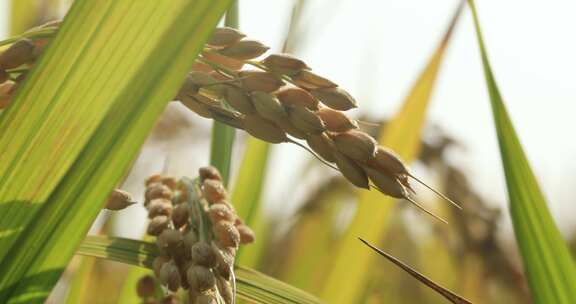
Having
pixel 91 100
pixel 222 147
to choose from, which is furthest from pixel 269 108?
pixel 222 147

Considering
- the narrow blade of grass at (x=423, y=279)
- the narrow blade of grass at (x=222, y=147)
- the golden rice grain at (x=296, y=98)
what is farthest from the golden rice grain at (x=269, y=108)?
the narrow blade of grass at (x=222, y=147)

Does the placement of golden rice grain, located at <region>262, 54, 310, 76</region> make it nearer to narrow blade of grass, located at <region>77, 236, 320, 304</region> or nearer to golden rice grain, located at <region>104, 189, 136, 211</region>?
golden rice grain, located at <region>104, 189, 136, 211</region>

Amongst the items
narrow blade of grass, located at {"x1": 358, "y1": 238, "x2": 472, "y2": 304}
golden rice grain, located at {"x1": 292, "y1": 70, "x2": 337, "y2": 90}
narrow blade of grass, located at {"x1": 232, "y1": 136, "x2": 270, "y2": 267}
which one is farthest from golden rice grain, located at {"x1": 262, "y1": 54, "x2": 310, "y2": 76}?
narrow blade of grass, located at {"x1": 232, "y1": 136, "x2": 270, "y2": 267}

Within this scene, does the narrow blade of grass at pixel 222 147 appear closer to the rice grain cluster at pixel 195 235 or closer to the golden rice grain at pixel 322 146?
the rice grain cluster at pixel 195 235

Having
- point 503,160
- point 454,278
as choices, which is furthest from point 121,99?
point 454,278

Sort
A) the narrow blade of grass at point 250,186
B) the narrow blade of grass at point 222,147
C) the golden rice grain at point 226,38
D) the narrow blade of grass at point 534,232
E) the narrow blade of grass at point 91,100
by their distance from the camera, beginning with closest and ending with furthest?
the narrow blade of grass at point 91,100
the golden rice grain at point 226,38
the narrow blade of grass at point 534,232
the narrow blade of grass at point 222,147
the narrow blade of grass at point 250,186

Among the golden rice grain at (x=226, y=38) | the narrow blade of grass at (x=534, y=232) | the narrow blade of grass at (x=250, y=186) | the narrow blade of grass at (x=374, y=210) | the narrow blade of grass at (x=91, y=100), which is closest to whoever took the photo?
the narrow blade of grass at (x=91, y=100)

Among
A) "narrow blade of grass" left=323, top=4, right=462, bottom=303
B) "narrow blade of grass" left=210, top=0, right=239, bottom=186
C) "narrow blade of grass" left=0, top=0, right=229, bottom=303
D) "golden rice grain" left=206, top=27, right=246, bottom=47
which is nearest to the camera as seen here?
"narrow blade of grass" left=0, top=0, right=229, bottom=303
